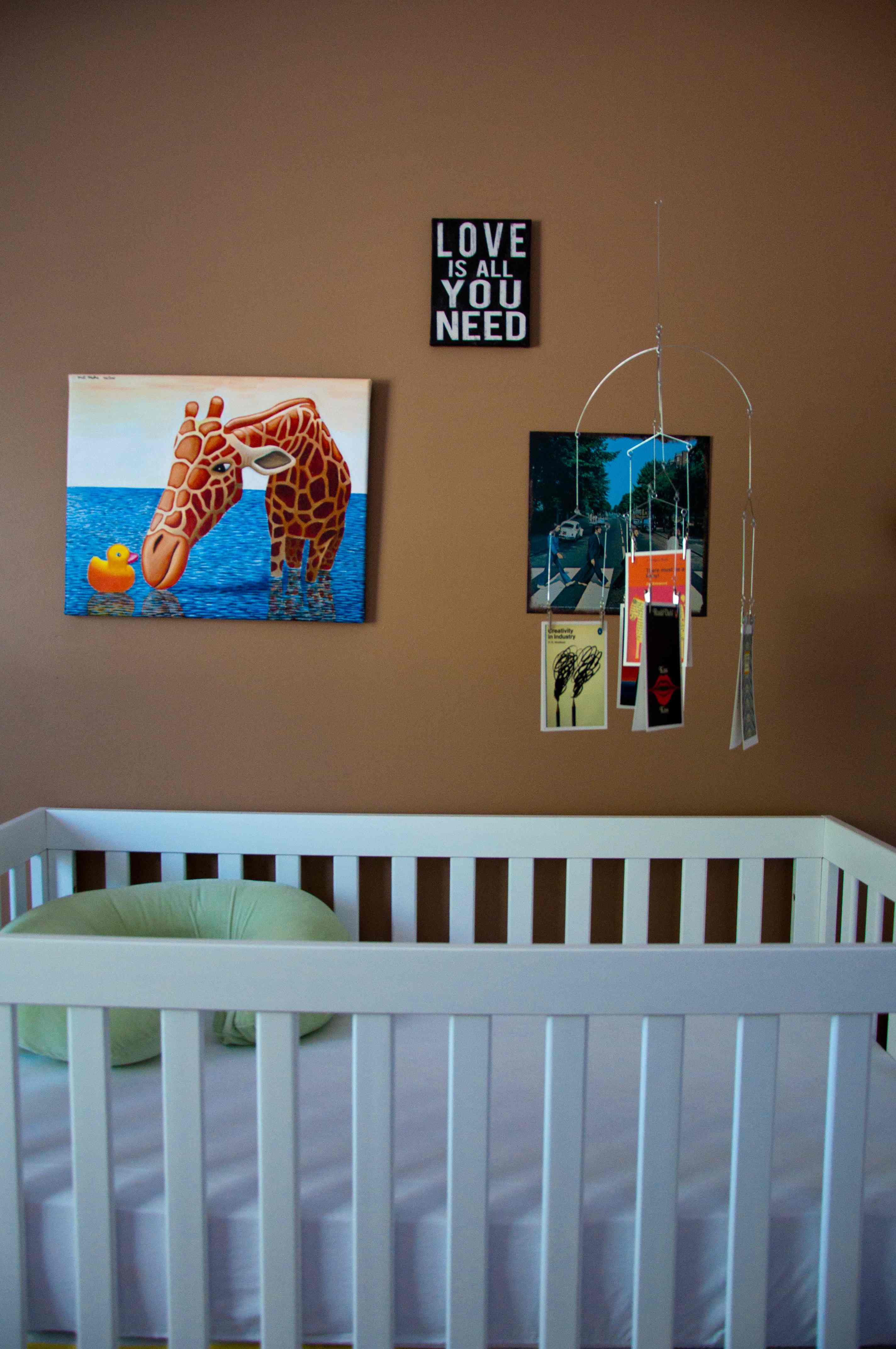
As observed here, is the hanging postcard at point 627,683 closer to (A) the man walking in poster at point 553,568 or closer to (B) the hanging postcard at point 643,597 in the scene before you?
(B) the hanging postcard at point 643,597

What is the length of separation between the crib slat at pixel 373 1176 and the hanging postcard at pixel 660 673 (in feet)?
1.79

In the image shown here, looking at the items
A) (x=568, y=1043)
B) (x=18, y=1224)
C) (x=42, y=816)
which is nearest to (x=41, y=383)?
(x=42, y=816)

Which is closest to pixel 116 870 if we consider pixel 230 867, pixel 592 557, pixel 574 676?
pixel 230 867

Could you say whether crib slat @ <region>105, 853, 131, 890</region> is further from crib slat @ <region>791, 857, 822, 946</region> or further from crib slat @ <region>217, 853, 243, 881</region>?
crib slat @ <region>791, 857, 822, 946</region>

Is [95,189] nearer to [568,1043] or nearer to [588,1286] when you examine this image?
[568,1043]

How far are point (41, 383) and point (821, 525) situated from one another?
161 centimetres

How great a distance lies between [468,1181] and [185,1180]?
32 cm

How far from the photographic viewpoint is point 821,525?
186cm

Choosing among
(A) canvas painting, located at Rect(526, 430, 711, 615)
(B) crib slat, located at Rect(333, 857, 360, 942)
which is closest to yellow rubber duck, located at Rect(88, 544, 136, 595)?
(B) crib slat, located at Rect(333, 857, 360, 942)

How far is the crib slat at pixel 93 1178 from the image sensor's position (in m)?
1.02

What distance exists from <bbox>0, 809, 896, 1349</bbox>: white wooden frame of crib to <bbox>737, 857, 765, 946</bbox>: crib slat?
0.78 meters

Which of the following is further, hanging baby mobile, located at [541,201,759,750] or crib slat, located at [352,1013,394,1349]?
hanging baby mobile, located at [541,201,759,750]

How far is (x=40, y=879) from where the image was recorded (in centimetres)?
182

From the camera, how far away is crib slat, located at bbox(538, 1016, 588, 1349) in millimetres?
1008
